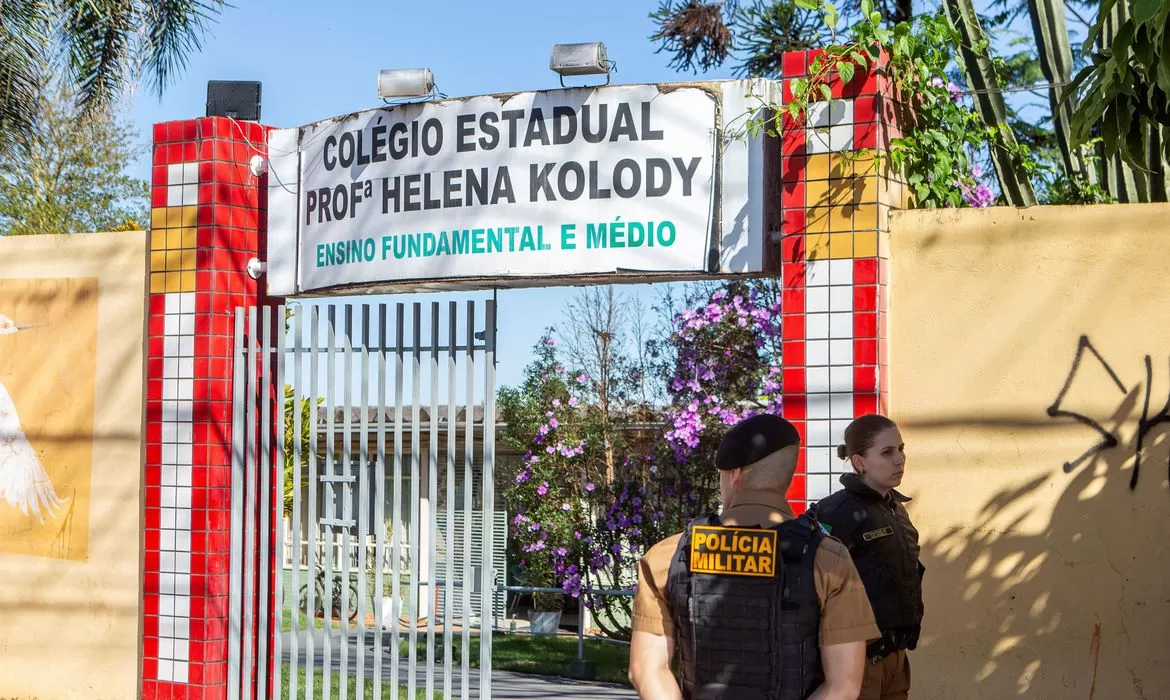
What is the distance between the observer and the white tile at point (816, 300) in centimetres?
587

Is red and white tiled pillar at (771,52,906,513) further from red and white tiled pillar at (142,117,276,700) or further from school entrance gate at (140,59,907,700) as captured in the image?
red and white tiled pillar at (142,117,276,700)

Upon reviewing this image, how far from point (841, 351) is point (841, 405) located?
23cm

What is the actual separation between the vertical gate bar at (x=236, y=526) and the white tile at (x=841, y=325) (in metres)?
3.01

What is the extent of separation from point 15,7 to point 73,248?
37.3ft

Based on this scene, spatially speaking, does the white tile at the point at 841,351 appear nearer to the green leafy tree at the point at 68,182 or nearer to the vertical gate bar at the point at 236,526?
the vertical gate bar at the point at 236,526

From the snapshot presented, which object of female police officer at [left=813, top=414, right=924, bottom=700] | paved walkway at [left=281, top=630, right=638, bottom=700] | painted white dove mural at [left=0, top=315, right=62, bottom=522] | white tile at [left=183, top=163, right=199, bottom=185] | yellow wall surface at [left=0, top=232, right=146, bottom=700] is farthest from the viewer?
paved walkway at [left=281, top=630, right=638, bottom=700]

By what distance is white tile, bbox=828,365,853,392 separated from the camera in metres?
5.79

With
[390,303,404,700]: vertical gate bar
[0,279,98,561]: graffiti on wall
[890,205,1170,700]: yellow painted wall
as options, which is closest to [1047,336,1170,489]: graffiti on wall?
[890,205,1170,700]: yellow painted wall

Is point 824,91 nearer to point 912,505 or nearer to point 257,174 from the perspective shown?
point 912,505

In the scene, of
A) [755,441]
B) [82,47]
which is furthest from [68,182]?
[755,441]

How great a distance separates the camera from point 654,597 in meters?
3.38

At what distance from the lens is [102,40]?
18047mm

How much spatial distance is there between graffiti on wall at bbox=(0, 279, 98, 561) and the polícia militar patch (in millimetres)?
5108

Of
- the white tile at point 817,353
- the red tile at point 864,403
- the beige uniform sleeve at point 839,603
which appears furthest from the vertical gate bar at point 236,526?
the beige uniform sleeve at point 839,603
